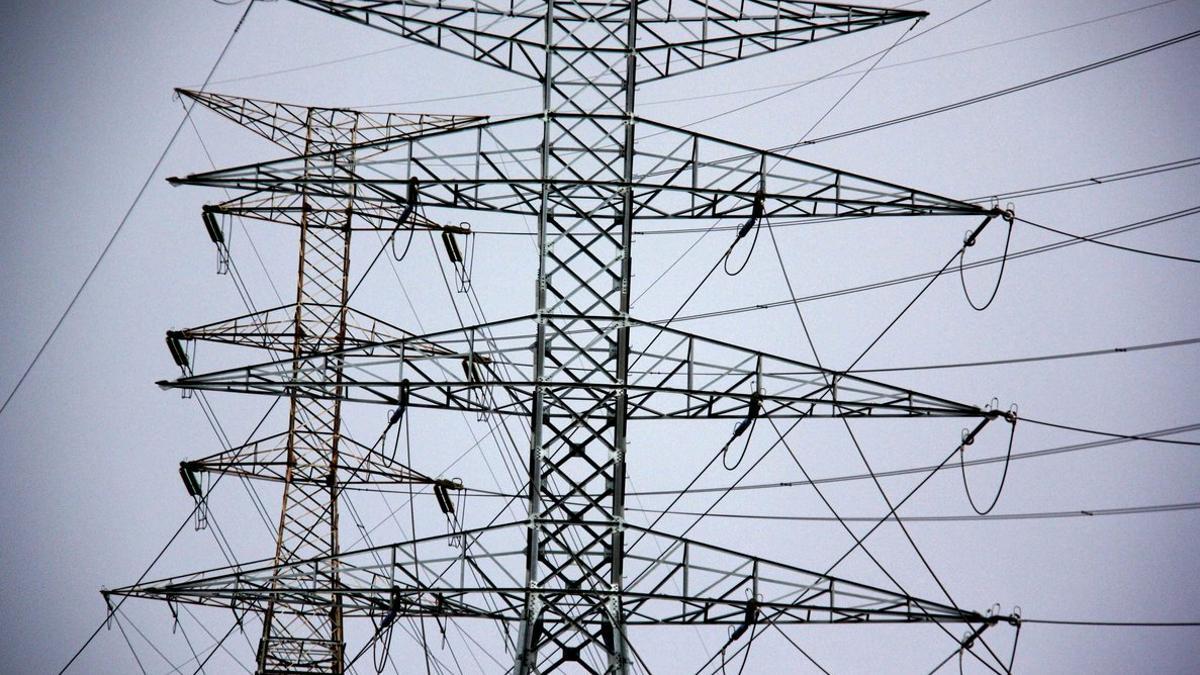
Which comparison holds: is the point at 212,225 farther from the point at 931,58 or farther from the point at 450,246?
the point at 931,58

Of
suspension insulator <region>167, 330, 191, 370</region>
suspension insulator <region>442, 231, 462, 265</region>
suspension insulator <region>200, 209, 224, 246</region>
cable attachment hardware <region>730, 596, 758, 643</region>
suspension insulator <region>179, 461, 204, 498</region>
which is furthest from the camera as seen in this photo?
suspension insulator <region>167, 330, 191, 370</region>

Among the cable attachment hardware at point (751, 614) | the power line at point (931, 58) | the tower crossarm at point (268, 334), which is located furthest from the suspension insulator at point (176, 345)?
the power line at point (931, 58)

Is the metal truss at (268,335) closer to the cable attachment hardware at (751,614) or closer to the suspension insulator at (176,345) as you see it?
the suspension insulator at (176,345)

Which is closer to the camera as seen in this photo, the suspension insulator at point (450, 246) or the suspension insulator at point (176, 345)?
the suspension insulator at point (450, 246)

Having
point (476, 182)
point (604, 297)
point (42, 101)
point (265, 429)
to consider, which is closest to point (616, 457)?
point (604, 297)

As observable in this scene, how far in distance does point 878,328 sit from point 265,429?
54.8 feet

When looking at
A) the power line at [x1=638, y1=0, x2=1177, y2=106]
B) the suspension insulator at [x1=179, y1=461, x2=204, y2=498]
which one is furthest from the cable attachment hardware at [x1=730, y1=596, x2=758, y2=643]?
the power line at [x1=638, y1=0, x2=1177, y2=106]

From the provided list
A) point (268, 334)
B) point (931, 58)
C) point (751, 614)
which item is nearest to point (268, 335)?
point (268, 334)

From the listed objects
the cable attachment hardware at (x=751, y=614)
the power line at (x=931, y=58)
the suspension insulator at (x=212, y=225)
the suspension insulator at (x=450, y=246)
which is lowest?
the cable attachment hardware at (x=751, y=614)

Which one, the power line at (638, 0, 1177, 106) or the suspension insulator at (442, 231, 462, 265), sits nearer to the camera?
the suspension insulator at (442, 231, 462, 265)

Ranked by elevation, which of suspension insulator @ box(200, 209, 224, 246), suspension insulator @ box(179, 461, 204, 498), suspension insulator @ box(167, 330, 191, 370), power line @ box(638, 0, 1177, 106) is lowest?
suspension insulator @ box(179, 461, 204, 498)

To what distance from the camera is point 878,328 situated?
42.6m

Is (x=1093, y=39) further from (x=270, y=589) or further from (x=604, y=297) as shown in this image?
(x=270, y=589)

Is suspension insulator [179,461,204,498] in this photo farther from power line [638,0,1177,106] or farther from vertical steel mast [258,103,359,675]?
power line [638,0,1177,106]
